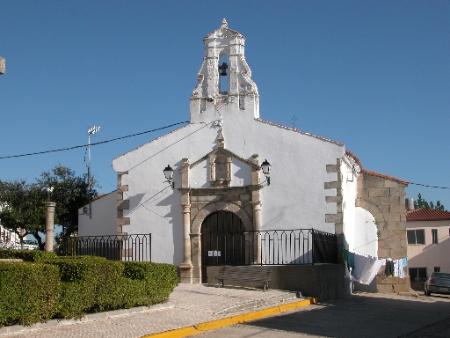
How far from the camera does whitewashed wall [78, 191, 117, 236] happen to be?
2186 cm

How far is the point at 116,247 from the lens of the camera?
2047 cm

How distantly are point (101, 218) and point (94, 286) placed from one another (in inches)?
452

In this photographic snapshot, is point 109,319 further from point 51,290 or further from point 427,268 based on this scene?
point 427,268

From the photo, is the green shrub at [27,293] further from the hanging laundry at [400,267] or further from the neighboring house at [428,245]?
the neighboring house at [428,245]

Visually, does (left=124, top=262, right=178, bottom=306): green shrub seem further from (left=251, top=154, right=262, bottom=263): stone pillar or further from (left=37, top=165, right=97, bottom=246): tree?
(left=37, top=165, right=97, bottom=246): tree

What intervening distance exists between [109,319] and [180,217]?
9.01 m

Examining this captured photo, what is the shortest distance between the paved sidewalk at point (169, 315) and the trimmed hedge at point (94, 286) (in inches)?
6.4

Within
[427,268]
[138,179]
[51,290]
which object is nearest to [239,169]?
[138,179]

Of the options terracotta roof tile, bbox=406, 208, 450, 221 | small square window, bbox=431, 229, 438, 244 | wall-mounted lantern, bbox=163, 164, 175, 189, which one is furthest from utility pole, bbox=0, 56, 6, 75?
small square window, bbox=431, 229, 438, 244

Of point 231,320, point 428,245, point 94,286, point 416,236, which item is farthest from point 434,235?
point 94,286

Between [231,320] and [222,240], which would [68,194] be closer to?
[222,240]

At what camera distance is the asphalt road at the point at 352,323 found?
11205mm

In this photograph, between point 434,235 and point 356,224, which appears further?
point 434,235

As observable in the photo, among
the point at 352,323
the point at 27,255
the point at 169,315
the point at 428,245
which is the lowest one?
the point at 352,323
